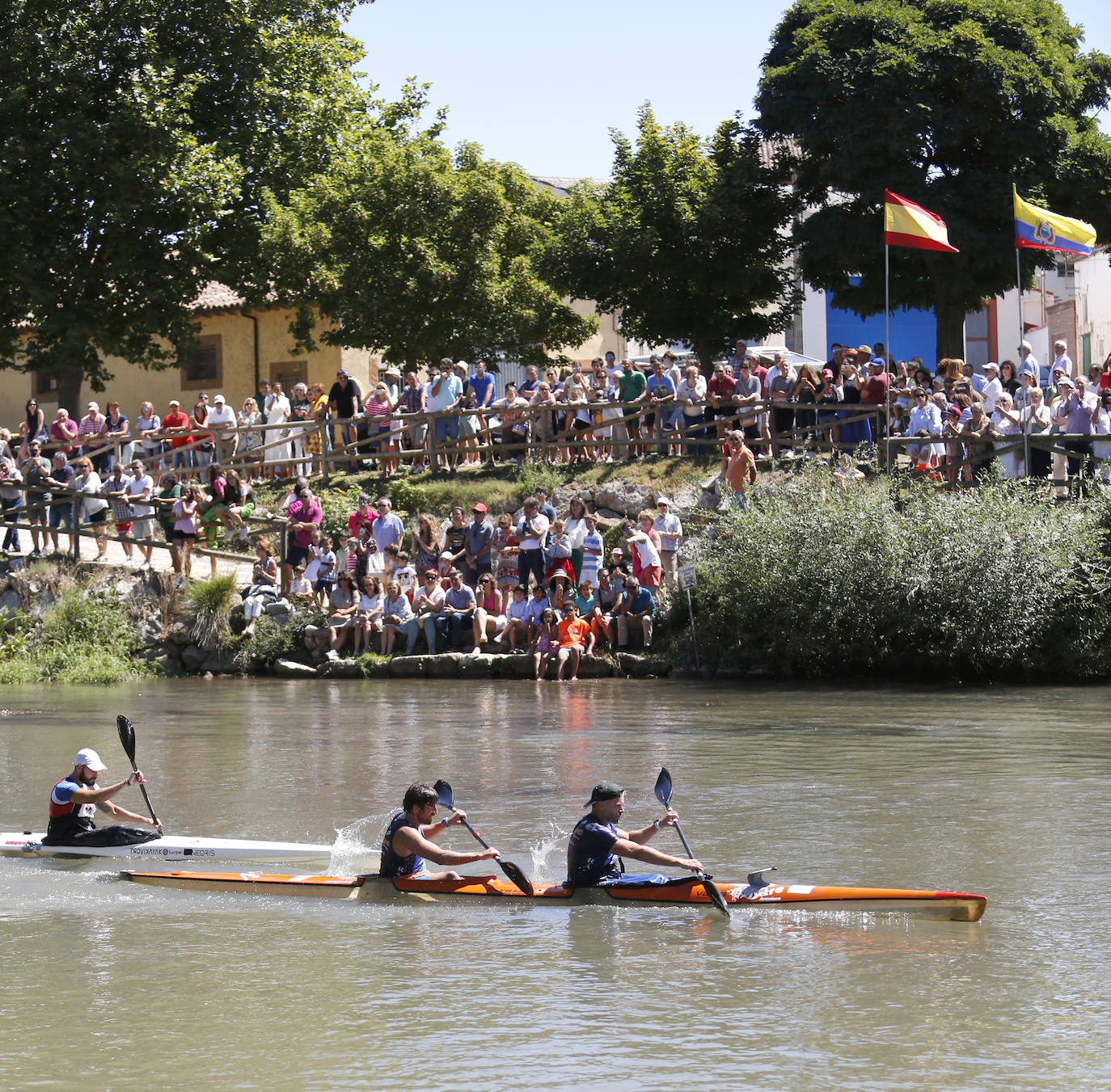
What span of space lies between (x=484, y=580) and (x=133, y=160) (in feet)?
47.4

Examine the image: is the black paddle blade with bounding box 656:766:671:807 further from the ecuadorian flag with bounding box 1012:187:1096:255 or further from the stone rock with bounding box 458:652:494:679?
the ecuadorian flag with bounding box 1012:187:1096:255

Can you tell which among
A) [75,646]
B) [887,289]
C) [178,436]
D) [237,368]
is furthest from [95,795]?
[237,368]

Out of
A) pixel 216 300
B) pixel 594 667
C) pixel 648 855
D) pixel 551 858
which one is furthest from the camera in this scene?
pixel 216 300

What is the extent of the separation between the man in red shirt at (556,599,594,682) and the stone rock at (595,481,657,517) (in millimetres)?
2879

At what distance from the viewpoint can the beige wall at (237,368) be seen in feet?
131

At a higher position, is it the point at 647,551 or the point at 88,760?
the point at 647,551

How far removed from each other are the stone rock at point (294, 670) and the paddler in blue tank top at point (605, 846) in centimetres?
1454

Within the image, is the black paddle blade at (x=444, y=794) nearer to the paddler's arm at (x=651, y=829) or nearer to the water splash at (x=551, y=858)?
the water splash at (x=551, y=858)

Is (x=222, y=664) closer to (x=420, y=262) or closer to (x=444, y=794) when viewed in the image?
(x=420, y=262)

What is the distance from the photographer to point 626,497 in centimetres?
2595

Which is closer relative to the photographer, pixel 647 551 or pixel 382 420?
pixel 647 551

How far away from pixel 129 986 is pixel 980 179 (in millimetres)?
24126

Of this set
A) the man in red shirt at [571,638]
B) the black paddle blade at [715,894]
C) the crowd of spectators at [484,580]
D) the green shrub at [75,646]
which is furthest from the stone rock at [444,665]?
the black paddle blade at [715,894]

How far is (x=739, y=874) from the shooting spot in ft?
37.6
